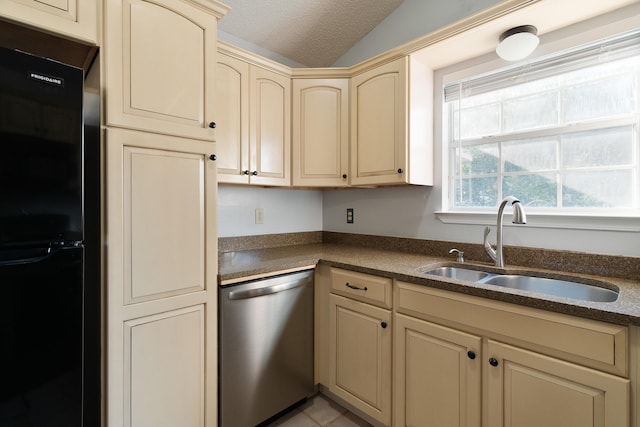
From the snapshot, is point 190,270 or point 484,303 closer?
point 484,303

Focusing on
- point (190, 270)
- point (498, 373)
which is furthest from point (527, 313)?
point (190, 270)

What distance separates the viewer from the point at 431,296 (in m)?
1.43

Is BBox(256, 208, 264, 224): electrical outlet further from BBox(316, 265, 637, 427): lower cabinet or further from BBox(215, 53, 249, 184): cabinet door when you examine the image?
BBox(316, 265, 637, 427): lower cabinet

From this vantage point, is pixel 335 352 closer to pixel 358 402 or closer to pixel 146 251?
pixel 358 402

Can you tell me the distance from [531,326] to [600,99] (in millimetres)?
1247

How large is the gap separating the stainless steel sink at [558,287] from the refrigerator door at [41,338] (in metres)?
1.79

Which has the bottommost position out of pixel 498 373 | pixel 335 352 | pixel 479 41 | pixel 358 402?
pixel 358 402

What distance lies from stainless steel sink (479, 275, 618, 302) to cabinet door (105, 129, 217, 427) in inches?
56.9

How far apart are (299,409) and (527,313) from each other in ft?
4.67

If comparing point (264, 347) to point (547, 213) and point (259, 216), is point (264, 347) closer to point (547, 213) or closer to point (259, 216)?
point (259, 216)

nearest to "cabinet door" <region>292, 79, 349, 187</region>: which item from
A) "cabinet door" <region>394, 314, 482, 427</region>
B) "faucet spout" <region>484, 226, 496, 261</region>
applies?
"faucet spout" <region>484, 226, 496, 261</region>

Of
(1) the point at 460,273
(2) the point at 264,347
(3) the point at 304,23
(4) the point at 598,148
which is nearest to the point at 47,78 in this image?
(2) the point at 264,347

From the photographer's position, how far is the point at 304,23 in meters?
2.22

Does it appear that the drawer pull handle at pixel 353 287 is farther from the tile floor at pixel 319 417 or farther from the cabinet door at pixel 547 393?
the tile floor at pixel 319 417
